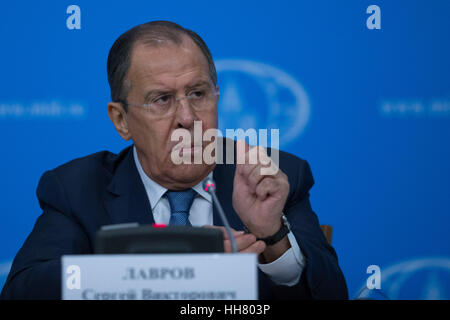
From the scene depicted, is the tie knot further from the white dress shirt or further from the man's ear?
the man's ear

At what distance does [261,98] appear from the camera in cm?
276

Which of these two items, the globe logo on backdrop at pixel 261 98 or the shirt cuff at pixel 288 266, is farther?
the globe logo on backdrop at pixel 261 98

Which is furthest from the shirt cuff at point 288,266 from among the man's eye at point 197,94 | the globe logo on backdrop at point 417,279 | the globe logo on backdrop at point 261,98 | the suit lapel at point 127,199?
the globe logo on backdrop at point 417,279

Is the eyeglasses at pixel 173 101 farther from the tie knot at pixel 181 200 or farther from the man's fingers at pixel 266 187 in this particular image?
the man's fingers at pixel 266 187

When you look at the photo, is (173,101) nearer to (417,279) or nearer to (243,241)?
(243,241)

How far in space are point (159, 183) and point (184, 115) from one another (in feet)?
1.04

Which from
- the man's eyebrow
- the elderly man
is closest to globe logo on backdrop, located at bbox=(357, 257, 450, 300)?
the elderly man

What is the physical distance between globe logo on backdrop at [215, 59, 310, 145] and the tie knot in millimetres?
793

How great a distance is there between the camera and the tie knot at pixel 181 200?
196cm

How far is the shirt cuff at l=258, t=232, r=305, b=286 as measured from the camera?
161 cm

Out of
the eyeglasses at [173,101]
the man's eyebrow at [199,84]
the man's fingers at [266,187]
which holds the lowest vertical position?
the man's fingers at [266,187]

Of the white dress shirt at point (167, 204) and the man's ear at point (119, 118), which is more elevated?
the man's ear at point (119, 118)
